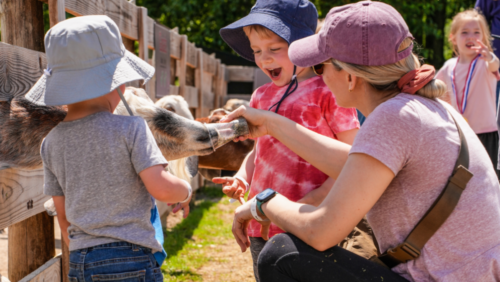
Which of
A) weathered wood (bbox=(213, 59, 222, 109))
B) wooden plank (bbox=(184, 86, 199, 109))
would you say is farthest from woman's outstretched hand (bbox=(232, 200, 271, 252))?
weathered wood (bbox=(213, 59, 222, 109))

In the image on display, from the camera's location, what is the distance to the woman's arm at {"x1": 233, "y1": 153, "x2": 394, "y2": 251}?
1.41m

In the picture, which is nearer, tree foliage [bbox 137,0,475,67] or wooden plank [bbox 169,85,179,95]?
wooden plank [bbox 169,85,179,95]

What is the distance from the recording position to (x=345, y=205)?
4.68 ft

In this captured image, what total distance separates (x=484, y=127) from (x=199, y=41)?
10.4 m

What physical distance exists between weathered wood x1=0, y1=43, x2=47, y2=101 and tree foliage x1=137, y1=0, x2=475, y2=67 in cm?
1113

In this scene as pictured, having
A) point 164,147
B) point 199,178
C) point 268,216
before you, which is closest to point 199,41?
point 199,178

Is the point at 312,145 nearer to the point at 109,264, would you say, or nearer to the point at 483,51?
the point at 109,264

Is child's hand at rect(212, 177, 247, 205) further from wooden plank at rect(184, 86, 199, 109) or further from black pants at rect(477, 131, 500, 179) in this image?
wooden plank at rect(184, 86, 199, 109)

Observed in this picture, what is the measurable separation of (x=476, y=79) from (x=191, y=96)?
407 cm

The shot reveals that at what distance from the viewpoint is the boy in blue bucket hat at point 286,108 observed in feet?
6.64

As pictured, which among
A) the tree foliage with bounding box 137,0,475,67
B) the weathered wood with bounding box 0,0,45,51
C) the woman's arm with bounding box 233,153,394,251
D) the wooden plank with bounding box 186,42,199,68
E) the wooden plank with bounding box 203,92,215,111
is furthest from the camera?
the tree foliage with bounding box 137,0,475,67

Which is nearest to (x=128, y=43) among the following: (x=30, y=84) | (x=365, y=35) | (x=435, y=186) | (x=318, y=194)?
(x=30, y=84)

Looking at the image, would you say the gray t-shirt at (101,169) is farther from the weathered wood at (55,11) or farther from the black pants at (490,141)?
the black pants at (490,141)

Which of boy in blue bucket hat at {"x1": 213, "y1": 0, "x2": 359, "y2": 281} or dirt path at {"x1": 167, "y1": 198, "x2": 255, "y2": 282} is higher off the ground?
boy in blue bucket hat at {"x1": 213, "y1": 0, "x2": 359, "y2": 281}
